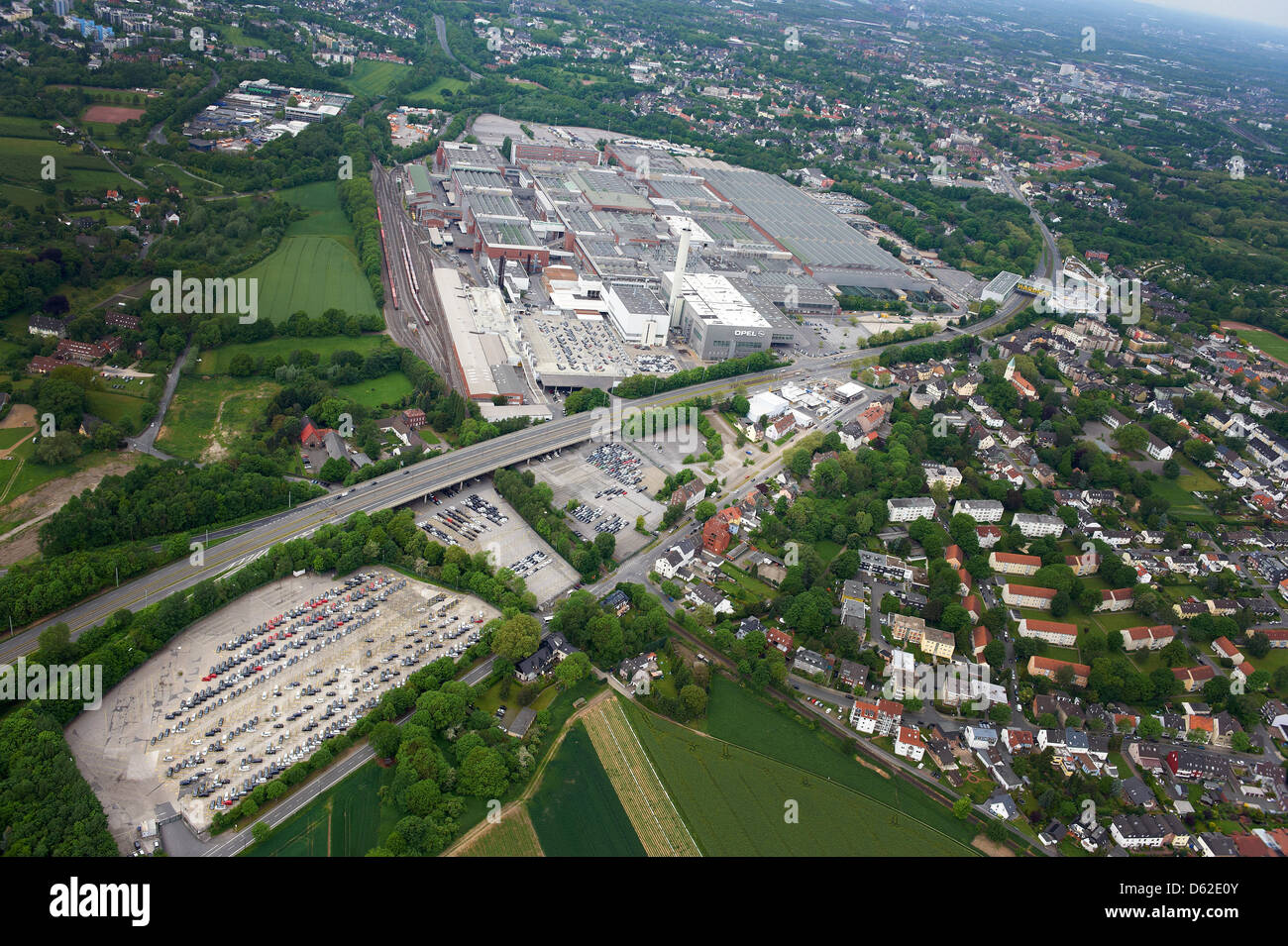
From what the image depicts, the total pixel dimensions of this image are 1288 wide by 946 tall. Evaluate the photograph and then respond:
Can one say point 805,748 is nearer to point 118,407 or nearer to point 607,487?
point 607,487

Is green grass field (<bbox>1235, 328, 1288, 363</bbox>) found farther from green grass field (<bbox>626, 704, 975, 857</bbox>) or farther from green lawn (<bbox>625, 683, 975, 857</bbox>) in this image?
green grass field (<bbox>626, 704, 975, 857</bbox>)

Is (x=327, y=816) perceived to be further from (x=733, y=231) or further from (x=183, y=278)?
(x=733, y=231)

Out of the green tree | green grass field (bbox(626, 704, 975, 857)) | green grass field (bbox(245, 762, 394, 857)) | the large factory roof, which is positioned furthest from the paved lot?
the large factory roof

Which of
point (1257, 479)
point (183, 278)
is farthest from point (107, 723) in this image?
point (1257, 479)

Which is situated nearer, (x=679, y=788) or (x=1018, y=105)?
(x=679, y=788)

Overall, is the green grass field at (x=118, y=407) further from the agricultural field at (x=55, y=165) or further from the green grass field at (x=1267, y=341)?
the green grass field at (x=1267, y=341)

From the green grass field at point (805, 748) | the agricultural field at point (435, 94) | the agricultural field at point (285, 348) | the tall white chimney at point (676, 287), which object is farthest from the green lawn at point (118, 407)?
the agricultural field at point (435, 94)
